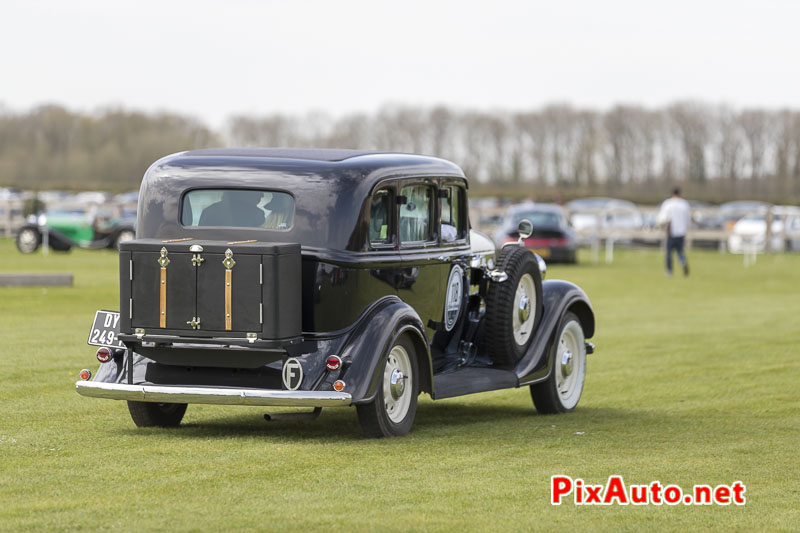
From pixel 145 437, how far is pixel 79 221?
101 feet

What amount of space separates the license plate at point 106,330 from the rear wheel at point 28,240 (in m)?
27.5

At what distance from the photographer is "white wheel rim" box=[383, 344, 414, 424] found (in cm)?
876

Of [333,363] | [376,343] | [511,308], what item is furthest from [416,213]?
[333,363]

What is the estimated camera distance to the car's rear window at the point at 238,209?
8906 mm

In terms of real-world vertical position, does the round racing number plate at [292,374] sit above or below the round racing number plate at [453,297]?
below

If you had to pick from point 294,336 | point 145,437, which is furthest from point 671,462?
point 145,437

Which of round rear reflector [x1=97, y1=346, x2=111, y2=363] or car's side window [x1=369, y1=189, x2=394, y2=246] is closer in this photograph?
round rear reflector [x1=97, y1=346, x2=111, y2=363]

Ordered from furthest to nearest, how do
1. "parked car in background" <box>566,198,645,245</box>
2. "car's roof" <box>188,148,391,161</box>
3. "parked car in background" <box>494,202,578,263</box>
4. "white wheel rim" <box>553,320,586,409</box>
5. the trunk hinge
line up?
"parked car in background" <box>566,198,645,245</box> → "parked car in background" <box>494,202,578,263</box> → "white wheel rim" <box>553,320,586,409</box> → "car's roof" <box>188,148,391,161</box> → the trunk hinge

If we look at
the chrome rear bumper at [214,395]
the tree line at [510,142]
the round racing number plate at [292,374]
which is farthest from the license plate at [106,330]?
the tree line at [510,142]

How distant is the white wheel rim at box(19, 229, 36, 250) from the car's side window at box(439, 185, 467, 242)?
26.9 meters

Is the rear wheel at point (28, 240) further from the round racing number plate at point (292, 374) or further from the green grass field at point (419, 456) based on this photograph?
the round racing number plate at point (292, 374)

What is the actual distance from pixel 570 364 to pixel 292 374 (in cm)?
329

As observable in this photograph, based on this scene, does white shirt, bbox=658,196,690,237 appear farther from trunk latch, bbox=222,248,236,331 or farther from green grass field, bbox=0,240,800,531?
trunk latch, bbox=222,248,236,331

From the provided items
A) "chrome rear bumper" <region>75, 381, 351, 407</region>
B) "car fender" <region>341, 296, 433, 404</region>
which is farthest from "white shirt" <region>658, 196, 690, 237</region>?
"chrome rear bumper" <region>75, 381, 351, 407</region>
